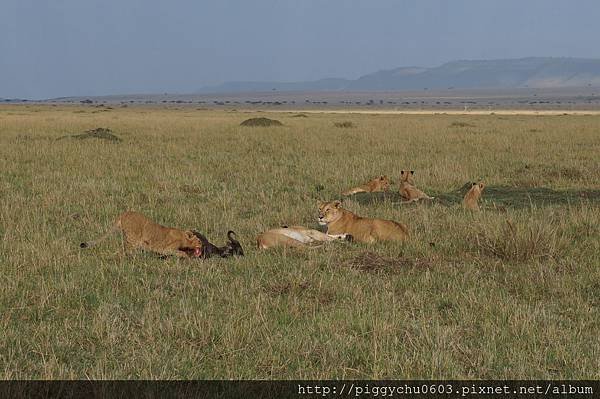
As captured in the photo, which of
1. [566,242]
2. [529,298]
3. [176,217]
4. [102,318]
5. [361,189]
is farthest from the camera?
A: [361,189]

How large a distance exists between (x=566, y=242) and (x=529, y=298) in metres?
2.33

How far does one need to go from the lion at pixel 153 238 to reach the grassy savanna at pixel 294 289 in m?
0.30

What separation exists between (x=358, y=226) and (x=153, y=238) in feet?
Result: 8.83

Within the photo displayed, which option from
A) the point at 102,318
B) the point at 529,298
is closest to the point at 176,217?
the point at 102,318

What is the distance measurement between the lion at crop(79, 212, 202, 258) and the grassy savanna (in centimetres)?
30

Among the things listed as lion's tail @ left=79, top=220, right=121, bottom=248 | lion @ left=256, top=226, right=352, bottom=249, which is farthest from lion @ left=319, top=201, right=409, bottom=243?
lion's tail @ left=79, top=220, right=121, bottom=248

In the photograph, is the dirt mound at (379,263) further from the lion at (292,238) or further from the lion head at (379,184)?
the lion head at (379,184)

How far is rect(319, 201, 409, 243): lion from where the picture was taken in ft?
28.7

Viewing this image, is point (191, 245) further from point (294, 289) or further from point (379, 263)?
point (379, 263)

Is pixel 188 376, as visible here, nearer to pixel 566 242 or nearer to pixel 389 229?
pixel 389 229

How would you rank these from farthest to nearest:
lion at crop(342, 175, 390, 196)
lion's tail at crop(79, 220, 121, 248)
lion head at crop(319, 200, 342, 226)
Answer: lion at crop(342, 175, 390, 196) < lion head at crop(319, 200, 342, 226) < lion's tail at crop(79, 220, 121, 248)

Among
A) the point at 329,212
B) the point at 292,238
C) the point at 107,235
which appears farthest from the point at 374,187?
the point at 107,235

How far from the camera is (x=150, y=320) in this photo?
17.8 ft

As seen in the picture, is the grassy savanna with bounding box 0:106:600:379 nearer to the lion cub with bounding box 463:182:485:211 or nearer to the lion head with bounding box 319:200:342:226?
the lion cub with bounding box 463:182:485:211
